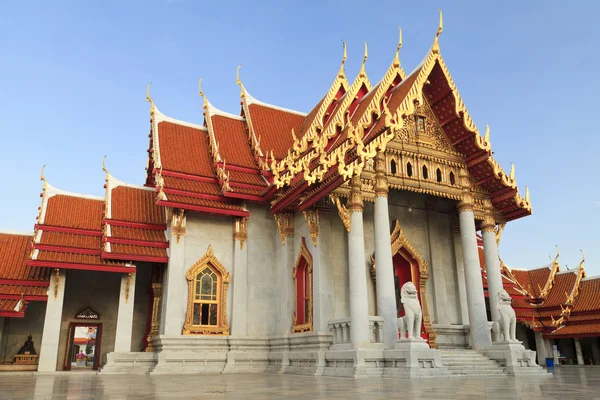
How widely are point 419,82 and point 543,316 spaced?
605 inches

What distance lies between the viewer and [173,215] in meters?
15.6

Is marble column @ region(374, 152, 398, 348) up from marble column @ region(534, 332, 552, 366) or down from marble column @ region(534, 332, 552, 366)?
up

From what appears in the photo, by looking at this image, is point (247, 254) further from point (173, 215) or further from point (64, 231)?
point (64, 231)

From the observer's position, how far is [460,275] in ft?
54.0

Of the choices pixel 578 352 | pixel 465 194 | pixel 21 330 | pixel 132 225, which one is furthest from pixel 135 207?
pixel 578 352

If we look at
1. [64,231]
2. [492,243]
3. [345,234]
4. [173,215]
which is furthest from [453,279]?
[64,231]

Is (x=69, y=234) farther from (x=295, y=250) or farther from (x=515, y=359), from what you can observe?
(x=515, y=359)

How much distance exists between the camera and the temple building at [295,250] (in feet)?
43.0

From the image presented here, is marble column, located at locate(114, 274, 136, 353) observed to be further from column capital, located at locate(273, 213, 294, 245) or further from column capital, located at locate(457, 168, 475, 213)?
column capital, located at locate(457, 168, 475, 213)

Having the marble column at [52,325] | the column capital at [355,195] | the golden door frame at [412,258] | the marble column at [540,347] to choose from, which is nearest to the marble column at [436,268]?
the golden door frame at [412,258]

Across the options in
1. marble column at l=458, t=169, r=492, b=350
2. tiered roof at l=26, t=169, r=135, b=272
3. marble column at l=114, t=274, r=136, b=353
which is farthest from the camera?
tiered roof at l=26, t=169, r=135, b=272

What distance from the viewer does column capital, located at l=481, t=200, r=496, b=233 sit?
51.4 ft

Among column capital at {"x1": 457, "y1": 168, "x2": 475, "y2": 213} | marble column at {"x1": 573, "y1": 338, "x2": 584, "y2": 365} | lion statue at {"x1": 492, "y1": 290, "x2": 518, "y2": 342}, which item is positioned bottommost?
marble column at {"x1": 573, "y1": 338, "x2": 584, "y2": 365}

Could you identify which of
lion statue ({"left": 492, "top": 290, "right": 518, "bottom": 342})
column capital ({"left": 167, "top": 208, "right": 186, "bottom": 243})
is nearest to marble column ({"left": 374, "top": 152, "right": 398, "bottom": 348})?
lion statue ({"left": 492, "top": 290, "right": 518, "bottom": 342})
